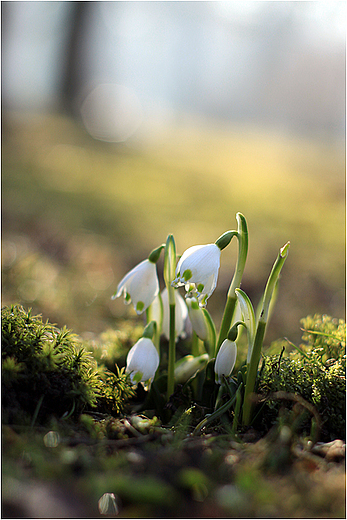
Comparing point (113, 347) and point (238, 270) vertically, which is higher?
point (238, 270)

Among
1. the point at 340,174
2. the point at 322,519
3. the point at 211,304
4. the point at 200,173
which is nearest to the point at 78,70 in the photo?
the point at 200,173

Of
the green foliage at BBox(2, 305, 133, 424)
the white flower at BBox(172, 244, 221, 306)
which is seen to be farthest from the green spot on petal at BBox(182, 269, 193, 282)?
the green foliage at BBox(2, 305, 133, 424)

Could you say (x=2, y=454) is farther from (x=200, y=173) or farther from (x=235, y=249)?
(x=200, y=173)

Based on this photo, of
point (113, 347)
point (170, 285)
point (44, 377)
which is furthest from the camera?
point (113, 347)

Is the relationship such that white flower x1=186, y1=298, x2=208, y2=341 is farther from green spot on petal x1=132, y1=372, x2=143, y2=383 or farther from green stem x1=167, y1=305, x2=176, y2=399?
green spot on petal x1=132, y1=372, x2=143, y2=383

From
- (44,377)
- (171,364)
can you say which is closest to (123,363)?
(171,364)

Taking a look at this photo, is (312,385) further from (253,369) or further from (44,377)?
(44,377)

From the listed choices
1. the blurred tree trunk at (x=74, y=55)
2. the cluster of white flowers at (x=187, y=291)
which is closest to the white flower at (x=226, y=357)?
the cluster of white flowers at (x=187, y=291)
